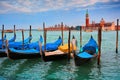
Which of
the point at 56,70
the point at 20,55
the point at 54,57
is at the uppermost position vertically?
the point at 20,55

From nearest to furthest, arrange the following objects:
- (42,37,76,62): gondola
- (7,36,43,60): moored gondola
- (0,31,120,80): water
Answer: (0,31,120,80): water < (7,36,43,60): moored gondola < (42,37,76,62): gondola

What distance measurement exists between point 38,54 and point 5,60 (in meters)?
2.23

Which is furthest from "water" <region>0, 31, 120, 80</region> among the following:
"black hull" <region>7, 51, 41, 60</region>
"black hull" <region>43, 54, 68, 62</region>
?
"black hull" <region>7, 51, 41, 60</region>

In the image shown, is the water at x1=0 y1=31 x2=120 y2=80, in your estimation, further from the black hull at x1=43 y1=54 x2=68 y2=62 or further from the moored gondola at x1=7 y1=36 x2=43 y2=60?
the moored gondola at x1=7 y1=36 x2=43 y2=60

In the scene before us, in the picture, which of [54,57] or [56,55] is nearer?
[54,57]

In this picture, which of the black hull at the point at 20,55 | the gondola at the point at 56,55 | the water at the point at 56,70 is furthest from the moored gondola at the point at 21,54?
the gondola at the point at 56,55

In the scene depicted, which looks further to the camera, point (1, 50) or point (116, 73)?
point (1, 50)

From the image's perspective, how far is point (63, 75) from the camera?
34.7ft

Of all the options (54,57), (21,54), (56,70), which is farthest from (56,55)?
(21,54)

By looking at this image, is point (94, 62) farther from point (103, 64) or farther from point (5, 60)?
point (5, 60)

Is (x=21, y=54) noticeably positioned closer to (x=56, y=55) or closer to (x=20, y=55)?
(x=20, y=55)

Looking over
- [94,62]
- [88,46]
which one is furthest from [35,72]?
[88,46]

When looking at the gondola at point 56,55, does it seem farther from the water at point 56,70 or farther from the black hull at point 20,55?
the black hull at point 20,55

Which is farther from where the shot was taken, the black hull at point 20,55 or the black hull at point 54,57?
the black hull at point 54,57
